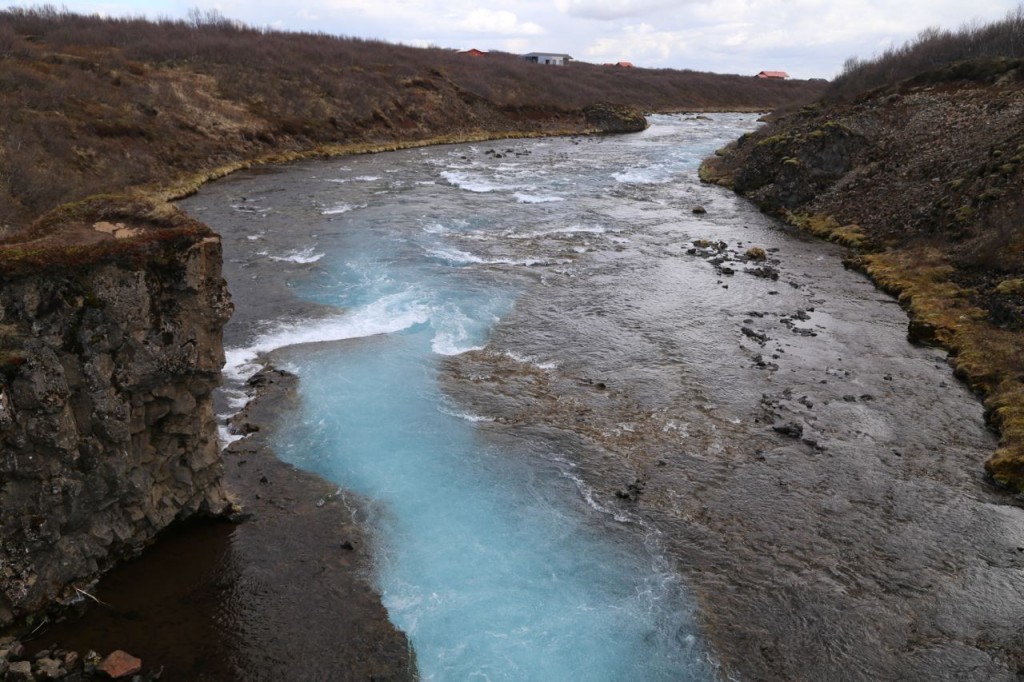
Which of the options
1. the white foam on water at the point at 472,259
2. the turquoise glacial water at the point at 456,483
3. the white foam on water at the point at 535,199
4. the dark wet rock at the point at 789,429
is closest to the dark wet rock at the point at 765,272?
the turquoise glacial water at the point at 456,483

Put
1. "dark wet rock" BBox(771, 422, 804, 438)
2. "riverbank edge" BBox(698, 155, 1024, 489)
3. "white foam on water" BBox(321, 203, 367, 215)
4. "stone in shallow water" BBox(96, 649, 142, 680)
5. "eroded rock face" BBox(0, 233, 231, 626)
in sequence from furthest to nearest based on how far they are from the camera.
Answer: "white foam on water" BBox(321, 203, 367, 215), "dark wet rock" BBox(771, 422, 804, 438), "riverbank edge" BBox(698, 155, 1024, 489), "eroded rock face" BBox(0, 233, 231, 626), "stone in shallow water" BBox(96, 649, 142, 680)

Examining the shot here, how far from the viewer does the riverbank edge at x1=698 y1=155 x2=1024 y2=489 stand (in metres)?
17.0

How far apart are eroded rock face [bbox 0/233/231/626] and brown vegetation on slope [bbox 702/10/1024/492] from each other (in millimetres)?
18232

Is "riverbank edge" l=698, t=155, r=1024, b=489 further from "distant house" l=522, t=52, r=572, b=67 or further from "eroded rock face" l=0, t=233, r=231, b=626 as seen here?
"distant house" l=522, t=52, r=572, b=67

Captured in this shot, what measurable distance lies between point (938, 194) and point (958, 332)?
1379 cm

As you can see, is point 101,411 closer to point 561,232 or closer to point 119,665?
point 119,665

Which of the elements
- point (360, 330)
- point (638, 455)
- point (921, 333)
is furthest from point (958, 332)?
point (360, 330)

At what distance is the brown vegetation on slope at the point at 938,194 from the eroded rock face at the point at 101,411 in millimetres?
18232

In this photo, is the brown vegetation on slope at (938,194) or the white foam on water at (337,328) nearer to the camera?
the white foam on water at (337,328)

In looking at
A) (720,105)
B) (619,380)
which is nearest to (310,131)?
(619,380)

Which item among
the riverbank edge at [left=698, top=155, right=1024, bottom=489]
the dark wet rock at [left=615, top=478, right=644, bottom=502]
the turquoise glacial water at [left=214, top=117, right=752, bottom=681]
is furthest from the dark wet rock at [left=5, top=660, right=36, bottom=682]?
the riverbank edge at [left=698, top=155, right=1024, bottom=489]

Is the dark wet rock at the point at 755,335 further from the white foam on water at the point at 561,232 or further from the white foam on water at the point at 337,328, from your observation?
the white foam on water at the point at 561,232

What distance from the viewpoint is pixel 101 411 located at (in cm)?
1103

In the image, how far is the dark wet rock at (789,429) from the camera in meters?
17.4
